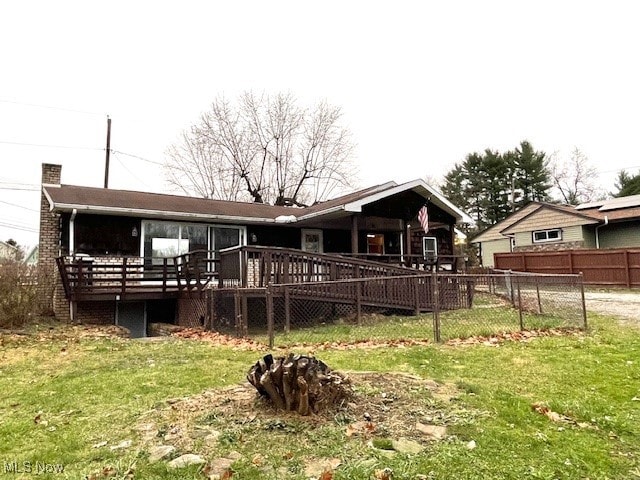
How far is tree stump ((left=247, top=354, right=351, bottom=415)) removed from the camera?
11.8ft

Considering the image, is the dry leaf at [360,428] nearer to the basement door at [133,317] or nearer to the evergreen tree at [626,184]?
the basement door at [133,317]

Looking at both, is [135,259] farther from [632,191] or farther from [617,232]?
[632,191]

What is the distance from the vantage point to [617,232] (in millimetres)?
22297

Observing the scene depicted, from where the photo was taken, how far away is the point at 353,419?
3.55m

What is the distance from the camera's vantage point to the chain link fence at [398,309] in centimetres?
822

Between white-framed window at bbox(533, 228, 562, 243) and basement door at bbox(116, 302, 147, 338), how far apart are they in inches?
845

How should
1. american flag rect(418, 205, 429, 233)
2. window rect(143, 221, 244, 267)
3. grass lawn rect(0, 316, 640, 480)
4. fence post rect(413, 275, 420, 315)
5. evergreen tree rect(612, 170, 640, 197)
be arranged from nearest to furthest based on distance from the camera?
1. grass lawn rect(0, 316, 640, 480)
2. fence post rect(413, 275, 420, 315)
3. window rect(143, 221, 244, 267)
4. american flag rect(418, 205, 429, 233)
5. evergreen tree rect(612, 170, 640, 197)

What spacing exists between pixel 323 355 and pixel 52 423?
140 inches

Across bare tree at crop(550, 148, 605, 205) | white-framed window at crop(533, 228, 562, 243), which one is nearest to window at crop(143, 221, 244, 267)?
white-framed window at crop(533, 228, 562, 243)

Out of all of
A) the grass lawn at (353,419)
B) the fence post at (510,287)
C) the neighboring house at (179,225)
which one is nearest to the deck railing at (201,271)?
the neighboring house at (179,225)

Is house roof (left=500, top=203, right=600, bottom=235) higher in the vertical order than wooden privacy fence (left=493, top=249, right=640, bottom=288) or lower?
higher

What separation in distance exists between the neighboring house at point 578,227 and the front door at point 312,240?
14871 millimetres

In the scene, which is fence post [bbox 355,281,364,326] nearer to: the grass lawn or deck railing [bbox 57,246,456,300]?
deck railing [bbox 57,246,456,300]

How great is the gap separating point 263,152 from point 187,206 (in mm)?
17669
